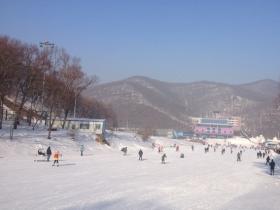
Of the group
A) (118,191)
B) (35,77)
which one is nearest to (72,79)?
(35,77)

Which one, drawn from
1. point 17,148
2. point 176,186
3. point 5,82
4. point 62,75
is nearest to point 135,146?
point 62,75

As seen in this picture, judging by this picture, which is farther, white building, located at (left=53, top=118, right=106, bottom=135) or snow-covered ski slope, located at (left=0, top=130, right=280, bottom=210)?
white building, located at (left=53, top=118, right=106, bottom=135)

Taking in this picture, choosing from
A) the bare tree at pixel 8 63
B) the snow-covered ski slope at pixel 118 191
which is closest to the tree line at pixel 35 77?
the bare tree at pixel 8 63

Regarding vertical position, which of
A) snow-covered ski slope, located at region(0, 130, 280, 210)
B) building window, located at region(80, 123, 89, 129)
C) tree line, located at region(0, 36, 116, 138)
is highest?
tree line, located at region(0, 36, 116, 138)

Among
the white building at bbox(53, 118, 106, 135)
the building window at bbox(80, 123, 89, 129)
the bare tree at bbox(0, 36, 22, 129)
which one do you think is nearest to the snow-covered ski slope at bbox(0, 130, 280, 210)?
the bare tree at bbox(0, 36, 22, 129)

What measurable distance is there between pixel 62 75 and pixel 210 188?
3860 cm

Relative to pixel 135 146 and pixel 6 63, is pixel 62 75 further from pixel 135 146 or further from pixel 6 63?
pixel 135 146

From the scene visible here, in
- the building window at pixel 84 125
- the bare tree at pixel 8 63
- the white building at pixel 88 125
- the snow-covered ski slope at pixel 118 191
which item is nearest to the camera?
the snow-covered ski slope at pixel 118 191

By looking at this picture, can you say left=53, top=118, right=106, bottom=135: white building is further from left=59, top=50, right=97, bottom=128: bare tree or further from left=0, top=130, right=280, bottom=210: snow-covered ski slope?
left=0, top=130, right=280, bottom=210: snow-covered ski slope

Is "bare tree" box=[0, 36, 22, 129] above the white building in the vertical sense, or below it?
above

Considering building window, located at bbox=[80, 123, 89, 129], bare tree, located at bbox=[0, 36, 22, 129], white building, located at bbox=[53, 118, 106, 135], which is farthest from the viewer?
building window, located at bbox=[80, 123, 89, 129]

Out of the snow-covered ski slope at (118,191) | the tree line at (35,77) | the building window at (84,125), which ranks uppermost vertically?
the tree line at (35,77)

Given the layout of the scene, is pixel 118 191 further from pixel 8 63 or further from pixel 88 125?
pixel 88 125

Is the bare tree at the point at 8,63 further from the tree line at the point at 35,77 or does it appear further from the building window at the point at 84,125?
the building window at the point at 84,125
